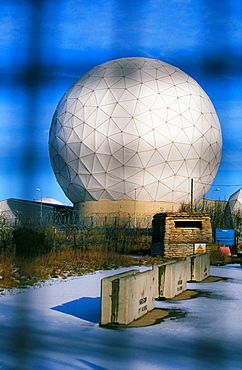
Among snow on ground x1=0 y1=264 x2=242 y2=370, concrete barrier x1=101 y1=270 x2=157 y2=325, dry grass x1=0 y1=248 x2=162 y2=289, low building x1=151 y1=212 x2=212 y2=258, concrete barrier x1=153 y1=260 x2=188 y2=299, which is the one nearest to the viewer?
snow on ground x1=0 y1=264 x2=242 y2=370

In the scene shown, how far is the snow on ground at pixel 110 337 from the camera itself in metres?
4.28

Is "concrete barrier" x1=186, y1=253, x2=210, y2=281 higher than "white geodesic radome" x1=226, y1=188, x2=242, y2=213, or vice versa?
"white geodesic radome" x1=226, y1=188, x2=242, y2=213

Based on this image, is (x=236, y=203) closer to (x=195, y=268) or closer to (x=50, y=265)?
(x=50, y=265)

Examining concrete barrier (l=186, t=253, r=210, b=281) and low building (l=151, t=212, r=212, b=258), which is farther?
low building (l=151, t=212, r=212, b=258)

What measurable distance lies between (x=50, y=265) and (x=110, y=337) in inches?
333

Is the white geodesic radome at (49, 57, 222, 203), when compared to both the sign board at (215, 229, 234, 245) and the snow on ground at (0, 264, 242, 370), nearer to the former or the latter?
the sign board at (215, 229, 234, 245)

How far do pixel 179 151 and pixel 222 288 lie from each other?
23.2 m

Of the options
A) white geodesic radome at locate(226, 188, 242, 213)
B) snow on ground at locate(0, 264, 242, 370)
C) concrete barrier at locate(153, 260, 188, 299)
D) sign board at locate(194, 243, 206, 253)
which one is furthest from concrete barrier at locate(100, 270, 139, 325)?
white geodesic radome at locate(226, 188, 242, 213)

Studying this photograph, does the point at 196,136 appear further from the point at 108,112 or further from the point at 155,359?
the point at 155,359

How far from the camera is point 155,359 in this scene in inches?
175

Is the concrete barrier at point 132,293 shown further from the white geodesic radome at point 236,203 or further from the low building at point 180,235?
the white geodesic radome at point 236,203

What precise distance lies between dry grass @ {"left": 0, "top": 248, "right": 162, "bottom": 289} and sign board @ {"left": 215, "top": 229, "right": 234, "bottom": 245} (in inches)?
302

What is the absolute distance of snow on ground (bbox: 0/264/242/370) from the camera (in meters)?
4.28

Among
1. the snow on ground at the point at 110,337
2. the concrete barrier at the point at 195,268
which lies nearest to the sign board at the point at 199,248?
the concrete barrier at the point at 195,268
